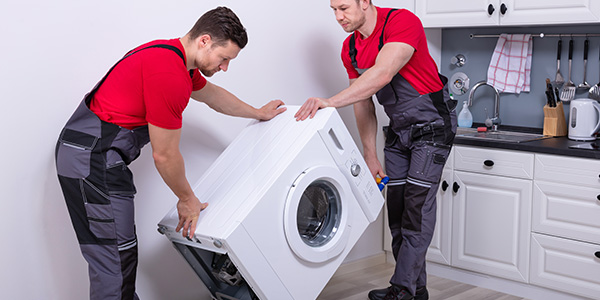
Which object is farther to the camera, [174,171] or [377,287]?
[377,287]

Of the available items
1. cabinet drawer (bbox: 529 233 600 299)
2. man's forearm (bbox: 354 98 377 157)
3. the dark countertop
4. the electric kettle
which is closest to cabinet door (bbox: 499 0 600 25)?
the electric kettle

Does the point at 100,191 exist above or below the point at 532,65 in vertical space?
below

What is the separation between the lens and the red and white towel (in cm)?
353

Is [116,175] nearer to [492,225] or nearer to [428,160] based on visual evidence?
[428,160]

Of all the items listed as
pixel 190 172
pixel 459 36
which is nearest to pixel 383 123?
pixel 459 36

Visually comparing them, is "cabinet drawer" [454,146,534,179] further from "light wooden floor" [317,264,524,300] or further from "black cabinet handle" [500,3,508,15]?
"black cabinet handle" [500,3,508,15]

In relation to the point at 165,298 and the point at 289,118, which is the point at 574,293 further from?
the point at 165,298

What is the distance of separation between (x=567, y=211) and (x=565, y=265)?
255 millimetres

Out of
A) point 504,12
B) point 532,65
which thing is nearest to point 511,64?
point 532,65

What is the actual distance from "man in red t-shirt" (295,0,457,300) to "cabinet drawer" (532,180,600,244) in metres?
0.54

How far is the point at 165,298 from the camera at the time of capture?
283 centimetres

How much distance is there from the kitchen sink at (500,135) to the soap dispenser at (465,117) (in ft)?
0.17

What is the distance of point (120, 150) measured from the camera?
2.15 meters

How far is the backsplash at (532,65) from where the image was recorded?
11.0 feet
